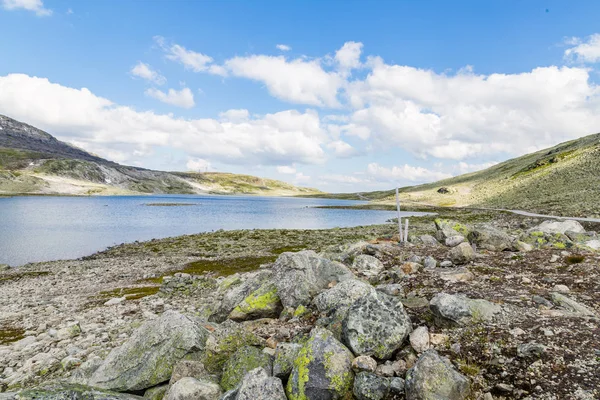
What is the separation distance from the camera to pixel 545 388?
5.72 metres

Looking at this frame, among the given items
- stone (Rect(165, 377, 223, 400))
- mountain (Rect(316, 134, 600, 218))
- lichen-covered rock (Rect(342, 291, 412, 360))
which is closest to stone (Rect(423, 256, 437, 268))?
lichen-covered rock (Rect(342, 291, 412, 360))

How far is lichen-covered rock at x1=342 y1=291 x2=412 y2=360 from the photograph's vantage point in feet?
24.2

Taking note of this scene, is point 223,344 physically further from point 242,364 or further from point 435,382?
point 435,382

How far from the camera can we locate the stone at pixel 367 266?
1386 cm

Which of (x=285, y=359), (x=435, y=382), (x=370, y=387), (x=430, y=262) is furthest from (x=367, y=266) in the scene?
(x=435, y=382)

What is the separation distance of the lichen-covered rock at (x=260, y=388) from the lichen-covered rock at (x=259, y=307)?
463cm

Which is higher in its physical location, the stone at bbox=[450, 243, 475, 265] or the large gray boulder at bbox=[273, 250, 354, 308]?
the stone at bbox=[450, 243, 475, 265]

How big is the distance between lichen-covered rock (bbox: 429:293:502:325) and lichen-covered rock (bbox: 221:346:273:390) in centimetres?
413

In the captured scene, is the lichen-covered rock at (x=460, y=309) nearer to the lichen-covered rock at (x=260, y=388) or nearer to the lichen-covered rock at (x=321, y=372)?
the lichen-covered rock at (x=321, y=372)

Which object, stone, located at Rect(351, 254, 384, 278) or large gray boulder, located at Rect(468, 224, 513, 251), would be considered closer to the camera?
stone, located at Rect(351, 254, 384, 278)

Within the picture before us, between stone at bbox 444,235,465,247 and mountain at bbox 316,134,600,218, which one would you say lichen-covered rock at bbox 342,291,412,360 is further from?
mountain at bbox 316,134,600,218

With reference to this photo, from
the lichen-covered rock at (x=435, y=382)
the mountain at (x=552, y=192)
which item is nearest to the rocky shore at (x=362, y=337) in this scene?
the lichen-covered rock at (x=435, y=382)

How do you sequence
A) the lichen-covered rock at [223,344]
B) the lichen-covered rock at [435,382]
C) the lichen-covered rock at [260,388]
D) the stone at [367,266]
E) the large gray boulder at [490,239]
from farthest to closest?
the large gray boulder at [490,239] < the stone at [367,266] < the lichen-covered rock at [223,344] < the lichen-covered rock at [260,388] < the lichen-covered rock at [435,382]

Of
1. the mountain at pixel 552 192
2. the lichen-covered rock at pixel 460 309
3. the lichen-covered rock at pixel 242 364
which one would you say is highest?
the mountain at pixel 552 192
